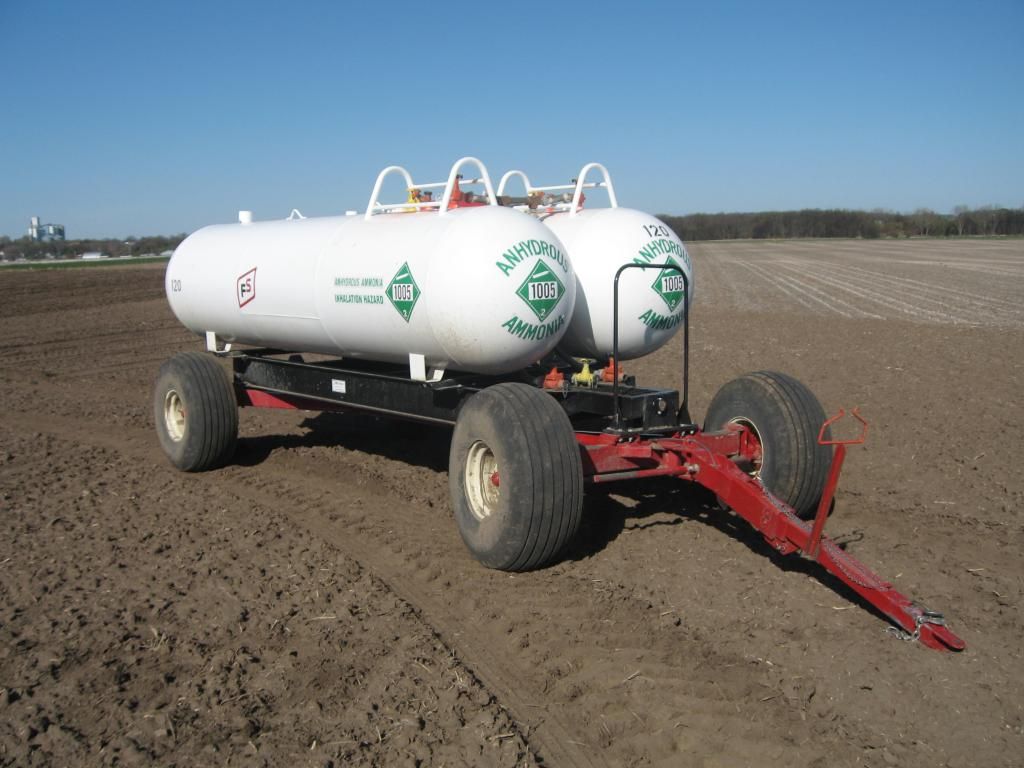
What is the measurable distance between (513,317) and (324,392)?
2422mm

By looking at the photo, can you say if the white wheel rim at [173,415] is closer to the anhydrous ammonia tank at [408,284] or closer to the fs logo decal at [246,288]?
the anhydrous ammonia tank at [408,284]

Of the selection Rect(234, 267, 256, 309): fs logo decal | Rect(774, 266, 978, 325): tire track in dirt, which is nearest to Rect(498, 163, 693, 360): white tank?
Rect(234, 267, 256, 309): fs logo decal

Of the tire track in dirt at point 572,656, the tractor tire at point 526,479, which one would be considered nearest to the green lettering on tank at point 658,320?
the tractor tire at point 526,479

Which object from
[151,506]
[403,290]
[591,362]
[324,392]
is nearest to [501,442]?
[403,290]

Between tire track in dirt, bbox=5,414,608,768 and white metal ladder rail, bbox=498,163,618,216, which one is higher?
white metal ladder rail, bbox=498,163,618,216

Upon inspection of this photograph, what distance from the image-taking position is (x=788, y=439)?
5805 millimetres

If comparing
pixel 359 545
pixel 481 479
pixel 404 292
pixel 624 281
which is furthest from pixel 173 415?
pixel 624 281

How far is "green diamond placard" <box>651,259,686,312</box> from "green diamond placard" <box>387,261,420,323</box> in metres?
1.74

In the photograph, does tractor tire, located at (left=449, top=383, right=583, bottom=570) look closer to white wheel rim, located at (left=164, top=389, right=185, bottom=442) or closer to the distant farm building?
white wheel rim, located at (left=164, top=389, right=185, bottom=442)

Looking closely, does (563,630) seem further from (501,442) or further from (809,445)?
(809,445)

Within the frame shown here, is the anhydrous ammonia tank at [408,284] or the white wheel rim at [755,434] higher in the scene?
the anhydrous ammonia tank at [408,284]

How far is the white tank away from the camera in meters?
6.46

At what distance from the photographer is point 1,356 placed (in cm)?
1642

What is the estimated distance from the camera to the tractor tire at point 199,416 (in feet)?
25.8
